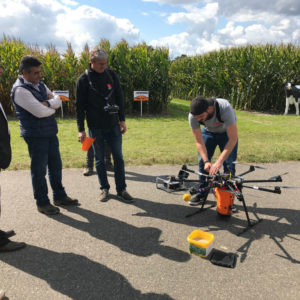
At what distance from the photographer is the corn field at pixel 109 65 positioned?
12.4 metres

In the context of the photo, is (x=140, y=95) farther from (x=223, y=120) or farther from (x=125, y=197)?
(x=223, y=120)

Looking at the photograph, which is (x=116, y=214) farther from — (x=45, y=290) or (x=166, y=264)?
(x=45, y=290)

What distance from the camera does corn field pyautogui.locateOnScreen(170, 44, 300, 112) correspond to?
45.3 feet

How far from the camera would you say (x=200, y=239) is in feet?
10.8

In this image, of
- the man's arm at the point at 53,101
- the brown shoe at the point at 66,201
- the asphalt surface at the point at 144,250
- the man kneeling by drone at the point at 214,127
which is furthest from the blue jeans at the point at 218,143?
the man's arm at the point at 53,101

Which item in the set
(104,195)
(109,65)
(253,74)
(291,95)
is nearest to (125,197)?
(104,195)

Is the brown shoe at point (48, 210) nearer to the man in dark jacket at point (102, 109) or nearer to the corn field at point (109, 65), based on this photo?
the man in dark jacket at point (102, 109)

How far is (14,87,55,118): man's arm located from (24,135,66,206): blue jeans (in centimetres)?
41

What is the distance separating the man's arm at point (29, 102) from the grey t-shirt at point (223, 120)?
203cm

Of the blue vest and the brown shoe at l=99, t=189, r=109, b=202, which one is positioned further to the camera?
the brown shoe at l=99, t=189, r=109, b=202

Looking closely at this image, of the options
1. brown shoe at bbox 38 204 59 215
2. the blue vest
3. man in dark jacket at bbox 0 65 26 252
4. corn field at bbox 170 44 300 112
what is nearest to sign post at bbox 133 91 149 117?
corn field at bbox 170 44 300 112

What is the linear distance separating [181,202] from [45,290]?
8.16 feet

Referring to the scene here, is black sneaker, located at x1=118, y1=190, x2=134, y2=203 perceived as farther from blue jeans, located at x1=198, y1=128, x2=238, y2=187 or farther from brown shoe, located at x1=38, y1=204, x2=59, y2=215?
blue jeans, located at x1=198, y1=128, x2=238, y2=187

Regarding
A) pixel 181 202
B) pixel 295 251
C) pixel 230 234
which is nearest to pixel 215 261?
pixel 230 234
